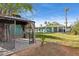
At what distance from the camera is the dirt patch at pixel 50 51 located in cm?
526

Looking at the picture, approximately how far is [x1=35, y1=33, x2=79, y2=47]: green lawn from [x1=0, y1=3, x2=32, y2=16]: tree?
511 millimetres

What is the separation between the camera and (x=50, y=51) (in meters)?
5.29

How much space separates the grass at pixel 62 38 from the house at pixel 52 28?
0.06 metres

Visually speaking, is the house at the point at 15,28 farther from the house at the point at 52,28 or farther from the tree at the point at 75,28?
the tree at the point at 75,28

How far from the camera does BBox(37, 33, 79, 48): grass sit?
5270mm

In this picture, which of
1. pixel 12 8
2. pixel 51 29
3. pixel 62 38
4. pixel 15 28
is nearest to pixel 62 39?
pixel 62 38

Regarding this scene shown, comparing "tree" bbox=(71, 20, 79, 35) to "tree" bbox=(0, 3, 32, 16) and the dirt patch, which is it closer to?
the dirt patch

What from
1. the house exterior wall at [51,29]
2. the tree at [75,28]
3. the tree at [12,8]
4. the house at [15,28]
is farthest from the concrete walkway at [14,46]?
the tree at [75,28]

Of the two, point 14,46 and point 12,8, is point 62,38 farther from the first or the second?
point 12,8

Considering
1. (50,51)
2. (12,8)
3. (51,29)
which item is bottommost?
(50,51)

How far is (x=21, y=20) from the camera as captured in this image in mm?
5223

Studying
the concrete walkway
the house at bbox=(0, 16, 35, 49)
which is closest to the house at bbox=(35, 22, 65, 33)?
the house at bbox=(0, 16, 35, 49)

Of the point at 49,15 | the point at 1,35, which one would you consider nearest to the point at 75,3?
the point at 49,15

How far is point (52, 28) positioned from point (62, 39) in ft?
0.75
